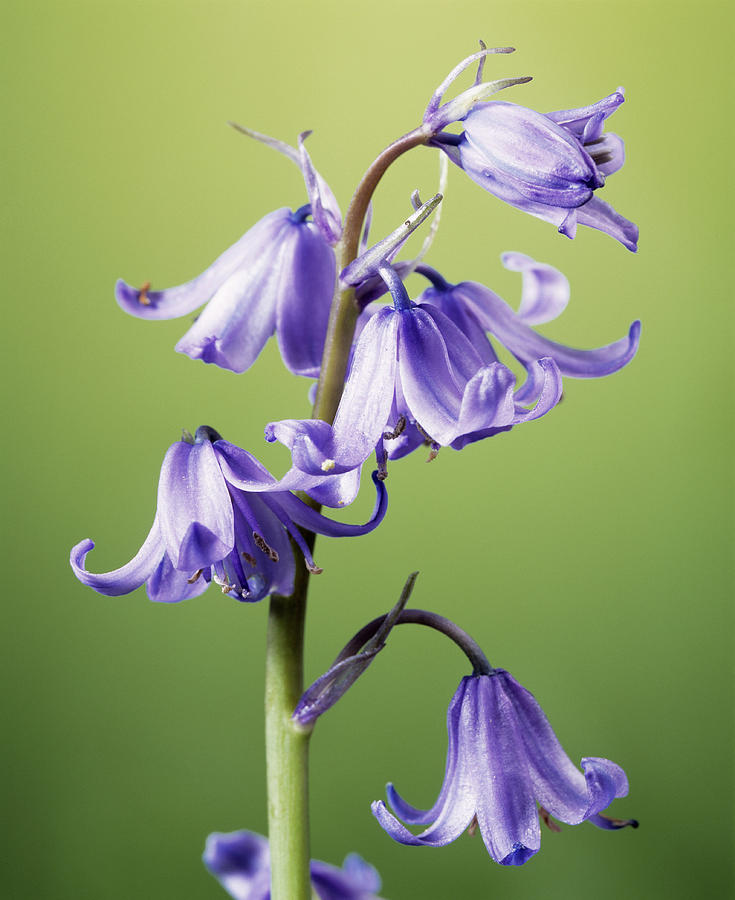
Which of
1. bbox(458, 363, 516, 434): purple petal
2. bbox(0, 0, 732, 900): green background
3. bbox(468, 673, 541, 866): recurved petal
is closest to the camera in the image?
bbox(458, 363, 516, 434): purple petal

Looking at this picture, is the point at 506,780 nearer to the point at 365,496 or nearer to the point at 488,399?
the point at 488,399

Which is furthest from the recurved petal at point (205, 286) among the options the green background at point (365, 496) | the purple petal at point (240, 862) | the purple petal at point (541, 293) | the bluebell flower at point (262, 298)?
the green background at point (365, 496)

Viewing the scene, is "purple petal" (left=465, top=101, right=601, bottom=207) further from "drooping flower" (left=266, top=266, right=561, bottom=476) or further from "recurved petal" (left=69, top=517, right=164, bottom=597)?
"recurved petal" (left=69, top=517, right=164, bottom=597)

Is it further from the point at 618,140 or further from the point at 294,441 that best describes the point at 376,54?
the point at 294,441

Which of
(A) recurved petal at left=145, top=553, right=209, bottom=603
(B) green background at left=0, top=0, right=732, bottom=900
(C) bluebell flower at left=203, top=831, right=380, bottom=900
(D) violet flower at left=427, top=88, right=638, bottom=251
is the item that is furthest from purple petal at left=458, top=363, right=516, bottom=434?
(B) green background at left=0, top=0, right=732, bottom=900

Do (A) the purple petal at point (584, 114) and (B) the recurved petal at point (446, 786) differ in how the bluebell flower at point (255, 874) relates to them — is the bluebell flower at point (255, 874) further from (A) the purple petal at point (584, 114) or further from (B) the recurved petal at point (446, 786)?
(A) the purple petal at point (584, 114)

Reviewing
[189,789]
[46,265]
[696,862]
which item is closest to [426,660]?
[189,789]
